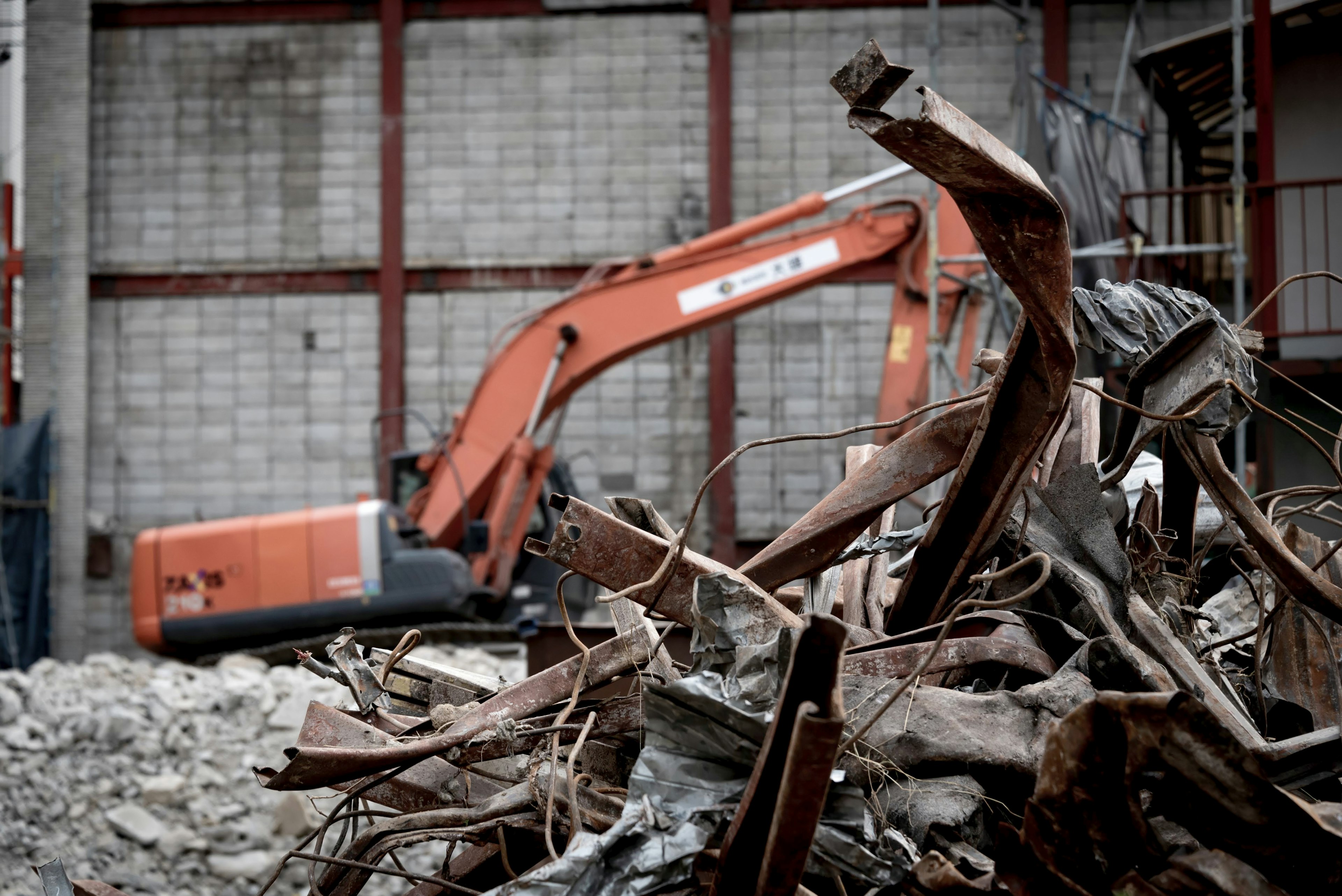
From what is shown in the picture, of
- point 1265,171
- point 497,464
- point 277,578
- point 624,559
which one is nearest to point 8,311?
point 277,578

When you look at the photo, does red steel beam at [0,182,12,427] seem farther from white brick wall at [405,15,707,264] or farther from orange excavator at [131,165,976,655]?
orange excavator at [131,165,976,655]

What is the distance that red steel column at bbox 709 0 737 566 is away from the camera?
1195 centimetres

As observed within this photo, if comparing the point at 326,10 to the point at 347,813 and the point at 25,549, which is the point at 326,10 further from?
the point at 347,813

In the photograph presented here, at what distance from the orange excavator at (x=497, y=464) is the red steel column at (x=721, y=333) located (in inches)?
143

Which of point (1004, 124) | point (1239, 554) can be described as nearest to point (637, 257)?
point (1004, 124)

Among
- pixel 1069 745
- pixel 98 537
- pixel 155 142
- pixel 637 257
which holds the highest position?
pixel 155 142

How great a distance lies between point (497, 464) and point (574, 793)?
6.61 meters

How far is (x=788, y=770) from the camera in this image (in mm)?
1481

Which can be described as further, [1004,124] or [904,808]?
[1004,124]

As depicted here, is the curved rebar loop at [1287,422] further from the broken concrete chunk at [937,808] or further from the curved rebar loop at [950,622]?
the broken concrete chunk at [937,808]

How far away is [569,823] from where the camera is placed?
1.92 m

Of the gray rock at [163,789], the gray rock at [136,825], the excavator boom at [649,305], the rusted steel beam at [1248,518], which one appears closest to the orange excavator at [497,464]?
the excavator boom at [649,305]

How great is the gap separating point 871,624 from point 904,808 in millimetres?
693

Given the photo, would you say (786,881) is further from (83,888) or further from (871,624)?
(83,888)
